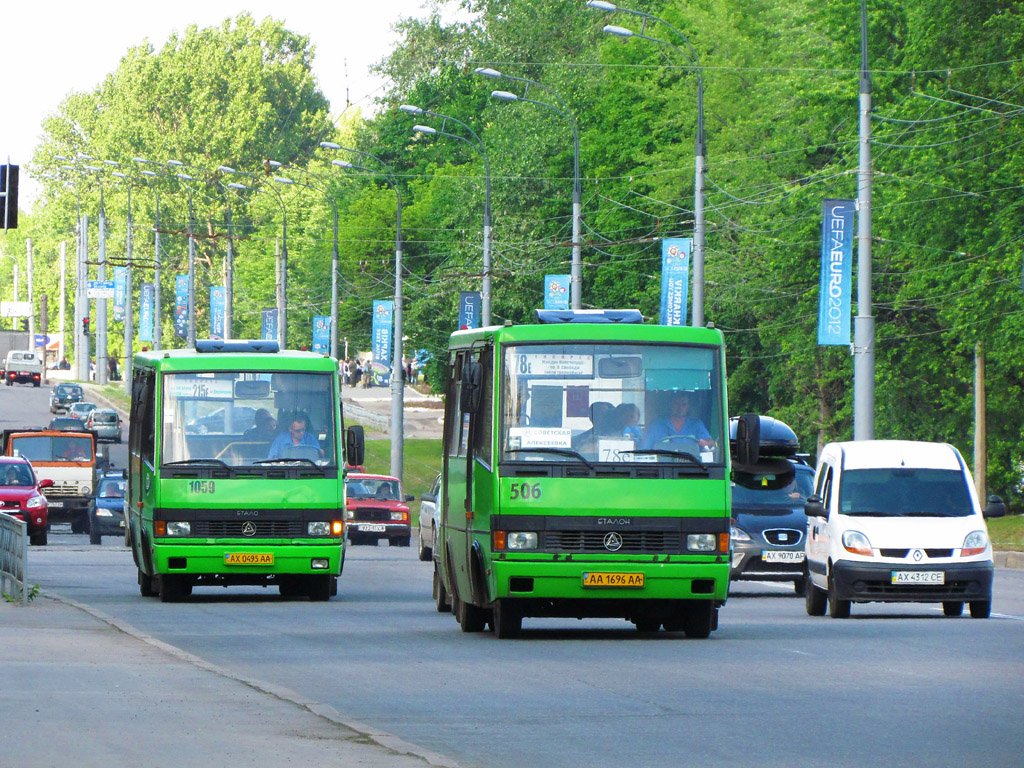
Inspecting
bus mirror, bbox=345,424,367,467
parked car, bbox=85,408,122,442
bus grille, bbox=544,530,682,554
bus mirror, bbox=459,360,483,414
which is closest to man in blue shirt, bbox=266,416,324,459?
bus mirror, bbox=345,424,367,467

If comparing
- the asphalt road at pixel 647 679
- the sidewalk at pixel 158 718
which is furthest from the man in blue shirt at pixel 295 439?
the sidewalk at pixel 158 718

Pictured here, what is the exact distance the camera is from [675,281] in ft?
158

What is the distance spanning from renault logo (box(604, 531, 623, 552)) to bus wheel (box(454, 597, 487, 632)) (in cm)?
202

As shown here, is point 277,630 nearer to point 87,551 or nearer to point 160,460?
point 160,460

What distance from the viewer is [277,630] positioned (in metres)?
22.4

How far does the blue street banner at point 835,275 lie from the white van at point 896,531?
591 inches

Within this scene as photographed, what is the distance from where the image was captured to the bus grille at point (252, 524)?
2612 centimetres

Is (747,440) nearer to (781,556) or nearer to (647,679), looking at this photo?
(647,679)

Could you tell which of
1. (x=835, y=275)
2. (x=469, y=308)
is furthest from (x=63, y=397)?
(x=835, y=275)

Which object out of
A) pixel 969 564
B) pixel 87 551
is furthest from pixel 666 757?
pixel 87 551

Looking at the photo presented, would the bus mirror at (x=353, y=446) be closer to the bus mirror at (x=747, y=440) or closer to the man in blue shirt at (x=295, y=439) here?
the man in blue shirt at (x=295, y=439)

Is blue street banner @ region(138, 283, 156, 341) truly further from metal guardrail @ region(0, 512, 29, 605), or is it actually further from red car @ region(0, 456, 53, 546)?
metal guardrail @ region(0, 512, 29, 605)

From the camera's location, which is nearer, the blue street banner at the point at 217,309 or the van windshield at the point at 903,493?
the van windshield at the point at 903,493

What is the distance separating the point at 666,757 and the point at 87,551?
1368 inches
